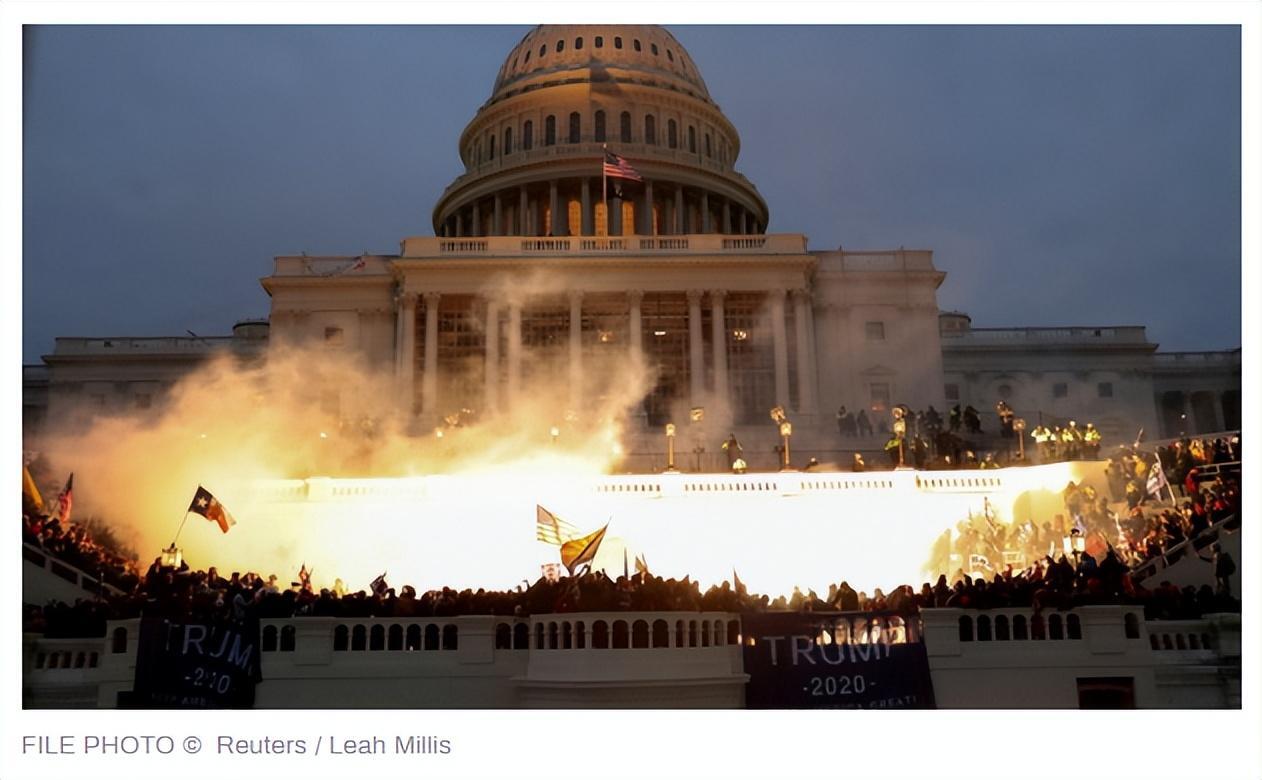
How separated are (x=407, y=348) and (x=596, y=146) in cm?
2073

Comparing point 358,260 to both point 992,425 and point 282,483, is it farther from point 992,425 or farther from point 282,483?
point 992,425

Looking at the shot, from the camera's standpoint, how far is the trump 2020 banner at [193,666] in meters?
14.4

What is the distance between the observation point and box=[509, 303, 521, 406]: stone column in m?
39.0

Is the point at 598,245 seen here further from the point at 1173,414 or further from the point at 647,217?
the point at 1173,414

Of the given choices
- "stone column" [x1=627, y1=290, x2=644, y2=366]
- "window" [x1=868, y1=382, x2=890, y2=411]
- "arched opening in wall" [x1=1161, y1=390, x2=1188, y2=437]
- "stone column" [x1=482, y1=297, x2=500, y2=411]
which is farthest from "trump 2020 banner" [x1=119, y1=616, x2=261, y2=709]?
"arched opening in wall" [x1=1161, y1=390, x2=1188, y2=437]

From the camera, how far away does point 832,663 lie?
1488cm

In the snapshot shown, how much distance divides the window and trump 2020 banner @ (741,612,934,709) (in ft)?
83.5

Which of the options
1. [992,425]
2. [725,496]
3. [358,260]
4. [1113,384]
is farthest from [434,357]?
[1113,384]

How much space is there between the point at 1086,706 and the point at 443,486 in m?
14.3

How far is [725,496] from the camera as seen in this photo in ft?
82.7

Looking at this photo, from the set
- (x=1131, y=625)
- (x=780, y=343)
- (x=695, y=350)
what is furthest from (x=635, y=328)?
(x=1131, y=625)

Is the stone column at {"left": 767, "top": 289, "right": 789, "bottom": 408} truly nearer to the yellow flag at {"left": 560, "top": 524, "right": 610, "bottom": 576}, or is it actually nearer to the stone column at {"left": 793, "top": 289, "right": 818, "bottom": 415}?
the stone column at {"left": 793, "top": 289, "right": 818, "bottom": 415}

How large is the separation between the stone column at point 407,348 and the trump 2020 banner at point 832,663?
25.7m
